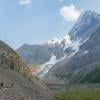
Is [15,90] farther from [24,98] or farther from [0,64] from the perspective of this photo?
[0,64]

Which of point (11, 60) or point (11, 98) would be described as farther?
point (11, 60)

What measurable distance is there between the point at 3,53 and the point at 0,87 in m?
34.1

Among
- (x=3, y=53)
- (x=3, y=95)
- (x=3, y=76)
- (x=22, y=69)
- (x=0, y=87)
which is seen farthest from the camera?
(x=22, y=69)

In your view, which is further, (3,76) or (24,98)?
(3,76)

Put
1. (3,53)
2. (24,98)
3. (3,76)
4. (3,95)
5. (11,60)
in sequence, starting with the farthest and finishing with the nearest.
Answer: (11,60), (3,53), (3,76), (24,98), (3,95)

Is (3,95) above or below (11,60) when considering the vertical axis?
below

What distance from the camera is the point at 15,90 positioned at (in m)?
78.8

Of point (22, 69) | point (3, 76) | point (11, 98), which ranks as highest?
point (22, 69)

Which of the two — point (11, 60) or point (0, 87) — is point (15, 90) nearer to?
point (0, 87)

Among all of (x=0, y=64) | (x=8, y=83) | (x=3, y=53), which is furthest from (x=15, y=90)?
(x=3, y=53)

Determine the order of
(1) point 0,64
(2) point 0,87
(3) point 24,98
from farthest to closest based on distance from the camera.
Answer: (1) point 0,64 < (3) point 24,98 < (2) point 0,87

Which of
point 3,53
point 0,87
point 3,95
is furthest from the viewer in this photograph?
point 3,53

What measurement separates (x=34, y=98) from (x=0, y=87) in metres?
13.9

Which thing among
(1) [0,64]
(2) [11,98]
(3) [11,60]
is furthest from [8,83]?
(3) [11,60]
